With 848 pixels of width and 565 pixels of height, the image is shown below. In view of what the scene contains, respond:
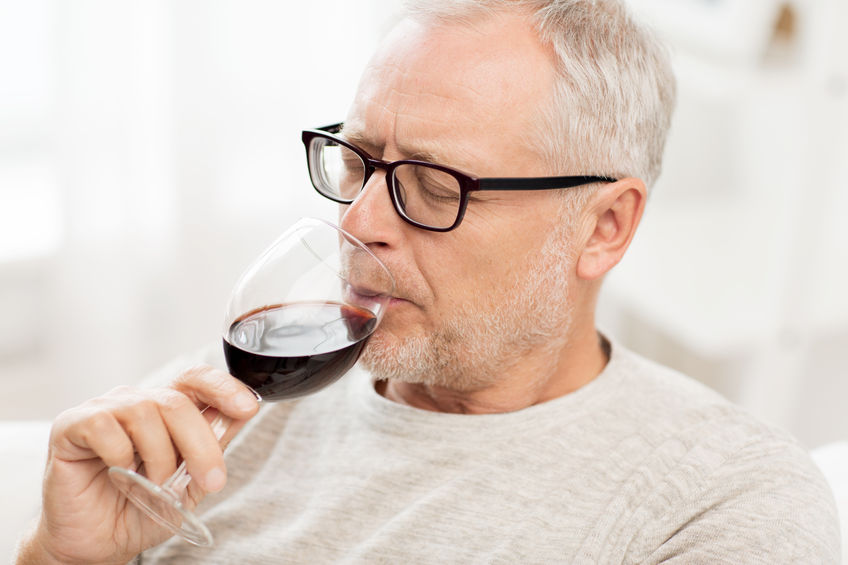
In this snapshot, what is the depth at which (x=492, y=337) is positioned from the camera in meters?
1.36

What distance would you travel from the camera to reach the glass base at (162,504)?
96cm

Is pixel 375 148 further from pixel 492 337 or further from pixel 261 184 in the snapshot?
pixel 261 184

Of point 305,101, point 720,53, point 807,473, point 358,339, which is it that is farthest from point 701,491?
point 305,101

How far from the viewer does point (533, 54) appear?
4.28ft

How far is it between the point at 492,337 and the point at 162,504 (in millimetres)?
558

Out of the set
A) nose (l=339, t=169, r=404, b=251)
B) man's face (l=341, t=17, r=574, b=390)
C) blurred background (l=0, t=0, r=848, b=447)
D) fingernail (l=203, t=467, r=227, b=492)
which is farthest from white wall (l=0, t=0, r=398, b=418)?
fingernail (l=203, t=467, r=227, b=492)

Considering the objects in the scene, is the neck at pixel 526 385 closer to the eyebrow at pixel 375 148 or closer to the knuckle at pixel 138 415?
the eyebrow at pixel 375 148

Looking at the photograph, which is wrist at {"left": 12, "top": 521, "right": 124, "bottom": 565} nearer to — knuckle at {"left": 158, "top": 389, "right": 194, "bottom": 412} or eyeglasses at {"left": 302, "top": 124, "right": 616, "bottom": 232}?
knuckle at {"left": 158, "top": 389, "right": 194, "bottom": 412}

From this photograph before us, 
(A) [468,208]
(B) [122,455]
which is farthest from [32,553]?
(A) [468,208]

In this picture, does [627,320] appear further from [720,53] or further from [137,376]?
[137,376]

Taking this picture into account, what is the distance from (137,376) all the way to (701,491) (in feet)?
6.86

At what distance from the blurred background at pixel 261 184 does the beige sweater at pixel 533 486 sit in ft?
3.15

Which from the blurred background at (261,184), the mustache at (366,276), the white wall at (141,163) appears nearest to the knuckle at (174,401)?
the mustache at (366,276)

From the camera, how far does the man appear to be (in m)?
1.23
